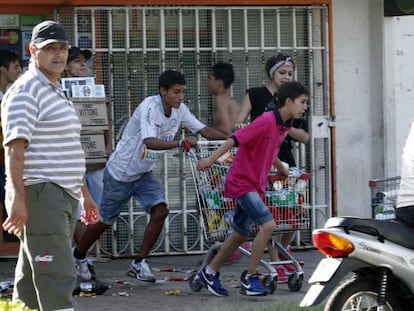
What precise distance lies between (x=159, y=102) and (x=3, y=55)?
1.46 meters

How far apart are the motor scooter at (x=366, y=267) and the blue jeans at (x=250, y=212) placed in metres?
1.88

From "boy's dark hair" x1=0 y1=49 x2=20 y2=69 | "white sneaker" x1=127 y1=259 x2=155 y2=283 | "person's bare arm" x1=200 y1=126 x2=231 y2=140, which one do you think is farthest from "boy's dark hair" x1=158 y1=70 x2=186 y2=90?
"white sneaker" x1=127 y1=259 x2=155 y2=283

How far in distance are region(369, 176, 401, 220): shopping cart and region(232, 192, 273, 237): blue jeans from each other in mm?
1048

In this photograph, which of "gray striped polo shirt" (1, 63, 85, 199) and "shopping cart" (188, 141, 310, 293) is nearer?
"gray striped polo shirt" (1, 63, 85, 199)

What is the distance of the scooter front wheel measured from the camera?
267 inches

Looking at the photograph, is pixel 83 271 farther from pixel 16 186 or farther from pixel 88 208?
pixel 16 186

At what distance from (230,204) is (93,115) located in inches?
55.1

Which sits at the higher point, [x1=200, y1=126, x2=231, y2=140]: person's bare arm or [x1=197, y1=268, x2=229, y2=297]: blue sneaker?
[x1=200, y1=126, x2=231, y2=140]: person's bare arm

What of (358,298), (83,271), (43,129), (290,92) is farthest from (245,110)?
(43,129)

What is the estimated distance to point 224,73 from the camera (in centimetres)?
1057

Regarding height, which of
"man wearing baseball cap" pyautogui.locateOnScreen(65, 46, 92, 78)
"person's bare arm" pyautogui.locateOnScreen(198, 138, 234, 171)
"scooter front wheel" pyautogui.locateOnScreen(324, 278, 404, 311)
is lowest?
"scooter front wheel" pyautogui.locateOnScreen(324, 278, 404, 311)

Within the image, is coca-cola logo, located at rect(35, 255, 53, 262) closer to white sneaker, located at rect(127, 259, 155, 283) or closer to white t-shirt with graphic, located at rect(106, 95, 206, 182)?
white t-shirt with graphic, located at rect(106, 95, 206, 182)

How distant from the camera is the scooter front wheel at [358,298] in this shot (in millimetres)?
6789

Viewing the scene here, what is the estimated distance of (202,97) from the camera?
1114 cm
